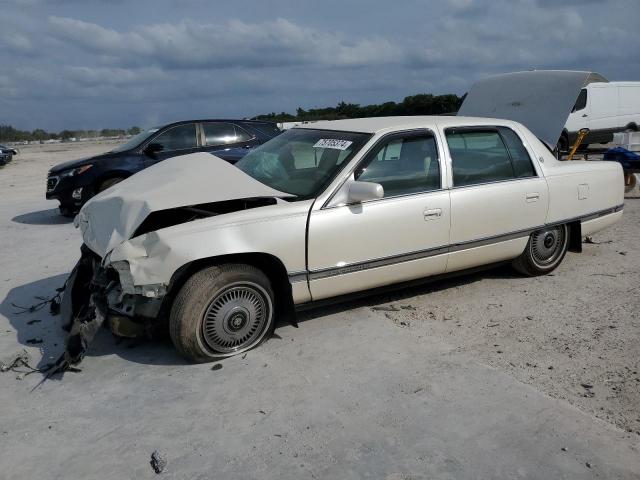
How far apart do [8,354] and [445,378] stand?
3.16m

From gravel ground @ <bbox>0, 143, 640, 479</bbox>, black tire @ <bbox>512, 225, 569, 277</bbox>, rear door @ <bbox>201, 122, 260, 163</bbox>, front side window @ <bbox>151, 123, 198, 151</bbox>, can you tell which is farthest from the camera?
rear door @ <bbox>201, 122, 260, 163</bbox>

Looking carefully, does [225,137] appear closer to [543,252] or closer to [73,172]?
[73,172]

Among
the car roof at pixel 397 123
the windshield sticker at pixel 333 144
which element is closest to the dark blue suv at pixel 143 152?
the car roof at pixel 397 123

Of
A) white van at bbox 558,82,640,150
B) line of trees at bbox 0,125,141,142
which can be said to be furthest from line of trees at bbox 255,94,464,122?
line of trees at bbox 0,125,141,142

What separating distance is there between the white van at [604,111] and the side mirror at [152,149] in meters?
12.9

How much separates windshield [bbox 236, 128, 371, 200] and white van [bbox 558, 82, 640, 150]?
14624mm

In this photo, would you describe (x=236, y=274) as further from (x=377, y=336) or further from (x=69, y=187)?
(x=69, y=187)

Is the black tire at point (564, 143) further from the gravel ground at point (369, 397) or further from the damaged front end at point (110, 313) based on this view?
the damaged front end at point (110, 313)

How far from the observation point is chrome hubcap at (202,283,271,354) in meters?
3.91

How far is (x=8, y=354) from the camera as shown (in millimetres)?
4188

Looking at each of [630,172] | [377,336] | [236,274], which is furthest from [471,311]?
[630,172]

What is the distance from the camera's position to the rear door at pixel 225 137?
974 cm

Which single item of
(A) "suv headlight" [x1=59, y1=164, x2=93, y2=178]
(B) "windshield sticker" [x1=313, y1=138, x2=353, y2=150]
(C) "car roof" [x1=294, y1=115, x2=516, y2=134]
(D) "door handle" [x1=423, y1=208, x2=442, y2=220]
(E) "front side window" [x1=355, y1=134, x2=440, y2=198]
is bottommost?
(D) "door handle" [x1=423, y1=208, x2=442, y2=220]

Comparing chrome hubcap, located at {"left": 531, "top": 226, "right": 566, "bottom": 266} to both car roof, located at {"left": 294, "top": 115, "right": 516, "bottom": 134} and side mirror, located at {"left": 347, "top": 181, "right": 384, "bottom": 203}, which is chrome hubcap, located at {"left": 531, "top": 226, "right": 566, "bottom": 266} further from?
side mirror, located at {"left": 347, "top": 181, "right": 384, "bottom": 203}
